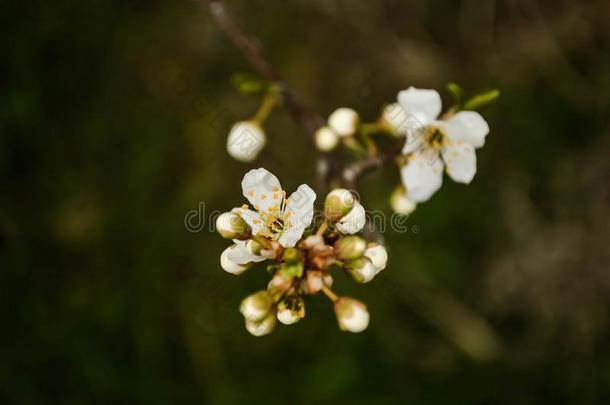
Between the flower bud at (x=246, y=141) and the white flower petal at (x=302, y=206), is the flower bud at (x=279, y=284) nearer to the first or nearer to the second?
the white flower petal at (x=302, y=206)

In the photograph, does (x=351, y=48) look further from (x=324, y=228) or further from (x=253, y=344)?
(x=324, y=228)

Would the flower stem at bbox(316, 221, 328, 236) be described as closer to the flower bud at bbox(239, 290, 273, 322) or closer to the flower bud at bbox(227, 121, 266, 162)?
the flower bud at bbox(239, 290, 273, 322)

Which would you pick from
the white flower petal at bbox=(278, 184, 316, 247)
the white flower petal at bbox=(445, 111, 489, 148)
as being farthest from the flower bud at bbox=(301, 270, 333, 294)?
the white flower petal at bbox=(445, 111, 489, 148)

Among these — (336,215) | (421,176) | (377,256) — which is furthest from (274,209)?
(421,176)

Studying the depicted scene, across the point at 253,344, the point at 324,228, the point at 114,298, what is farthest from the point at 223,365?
the point at 324,228

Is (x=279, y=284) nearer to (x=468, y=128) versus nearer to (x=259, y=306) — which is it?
(x=259, y=306)

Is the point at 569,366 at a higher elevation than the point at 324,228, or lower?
higher
